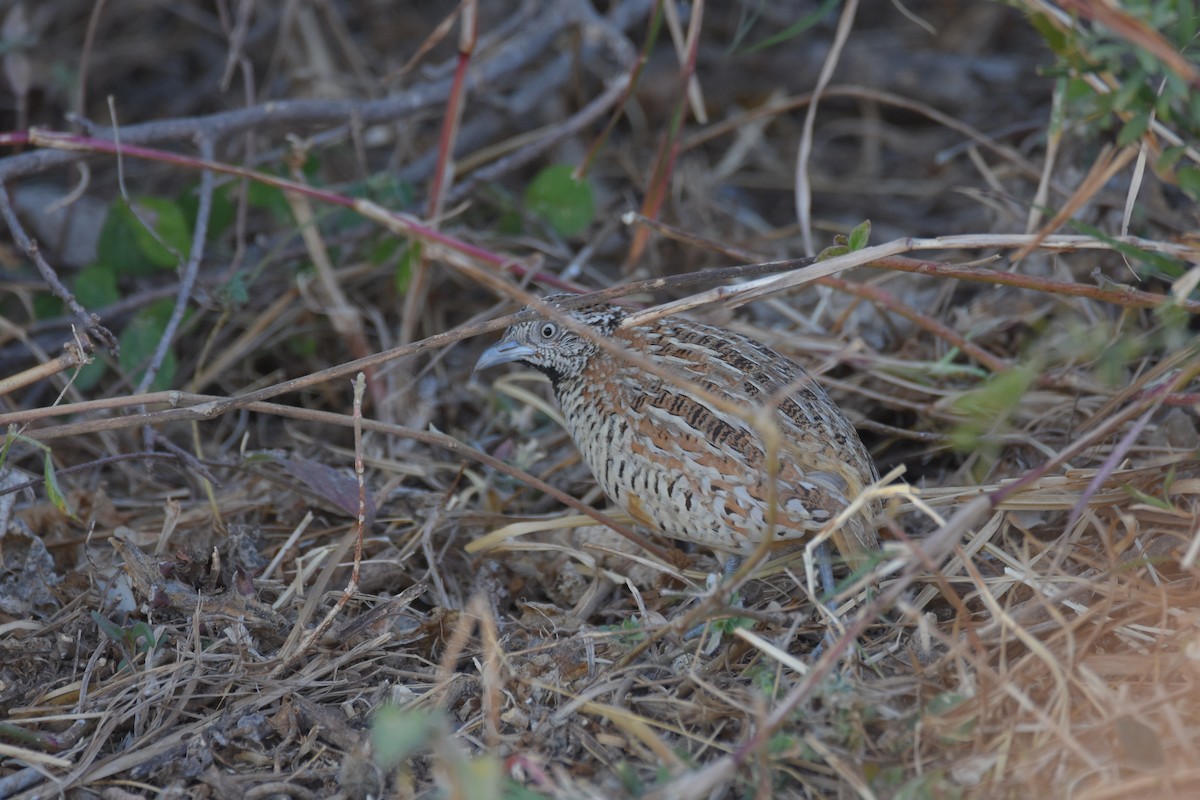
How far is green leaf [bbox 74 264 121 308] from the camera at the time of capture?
4.55 metres

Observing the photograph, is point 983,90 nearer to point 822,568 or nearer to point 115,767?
point 822,568

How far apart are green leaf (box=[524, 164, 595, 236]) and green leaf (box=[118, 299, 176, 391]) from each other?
62.8 inches

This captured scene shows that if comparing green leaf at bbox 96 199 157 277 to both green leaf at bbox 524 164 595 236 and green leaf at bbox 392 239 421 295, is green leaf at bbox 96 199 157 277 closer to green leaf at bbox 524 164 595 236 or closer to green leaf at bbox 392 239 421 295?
green leaf at bbox 392 239 421 295

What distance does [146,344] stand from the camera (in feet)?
14.6

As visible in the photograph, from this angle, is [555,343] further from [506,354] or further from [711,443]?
[711,443]

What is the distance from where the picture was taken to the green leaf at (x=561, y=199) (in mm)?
4746

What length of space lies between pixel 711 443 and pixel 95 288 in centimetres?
279

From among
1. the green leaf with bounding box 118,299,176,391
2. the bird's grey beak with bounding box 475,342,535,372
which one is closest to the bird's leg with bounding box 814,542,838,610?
the bird's grey beak with bounding box 475,342,535,372

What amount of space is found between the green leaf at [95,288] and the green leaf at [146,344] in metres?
0.14

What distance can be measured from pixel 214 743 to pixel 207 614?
1.50 ft

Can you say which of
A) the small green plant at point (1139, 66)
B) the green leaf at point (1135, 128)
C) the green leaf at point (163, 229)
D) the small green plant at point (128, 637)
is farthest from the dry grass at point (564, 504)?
the green leaf at point (1135, 128)

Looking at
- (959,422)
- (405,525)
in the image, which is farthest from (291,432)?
(959,422)

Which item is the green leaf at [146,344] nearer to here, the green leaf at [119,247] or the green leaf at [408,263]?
the green leaf at [119,247]

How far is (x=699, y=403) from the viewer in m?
3.42
